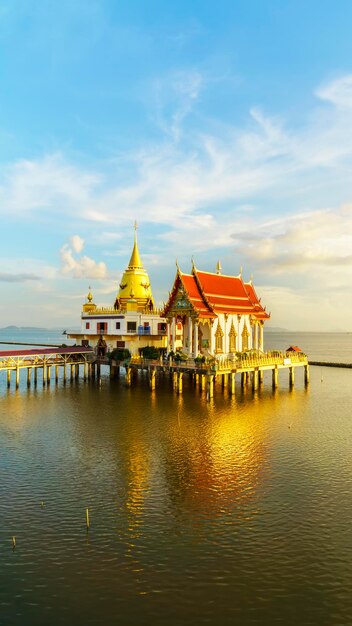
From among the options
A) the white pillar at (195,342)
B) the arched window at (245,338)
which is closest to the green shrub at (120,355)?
the white pillar at (195,342)

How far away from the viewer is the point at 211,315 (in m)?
50.6

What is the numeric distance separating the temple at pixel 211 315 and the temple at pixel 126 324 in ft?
11.2

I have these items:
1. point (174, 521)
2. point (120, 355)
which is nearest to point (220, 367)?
point (120, 355)

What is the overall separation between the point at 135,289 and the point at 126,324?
253 inches

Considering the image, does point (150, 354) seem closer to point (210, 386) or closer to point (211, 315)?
point (211, 315)

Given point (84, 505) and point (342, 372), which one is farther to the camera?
point (342, 372)

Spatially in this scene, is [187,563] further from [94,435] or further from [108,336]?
[108,336]

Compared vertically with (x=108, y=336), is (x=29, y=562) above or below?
below

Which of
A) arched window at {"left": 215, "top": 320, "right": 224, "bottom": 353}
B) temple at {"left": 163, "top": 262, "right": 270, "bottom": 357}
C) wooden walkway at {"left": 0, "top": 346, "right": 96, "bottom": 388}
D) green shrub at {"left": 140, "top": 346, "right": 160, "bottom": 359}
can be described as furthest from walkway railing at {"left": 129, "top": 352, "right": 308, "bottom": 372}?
wooden walkway at {"left": 0, "top": 346, "right": 96, "bottom": 388}

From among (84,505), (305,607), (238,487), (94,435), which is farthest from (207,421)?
(305,607)

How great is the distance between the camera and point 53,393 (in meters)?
47.5

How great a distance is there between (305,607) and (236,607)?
183 centimetres

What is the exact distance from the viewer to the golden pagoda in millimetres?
63719

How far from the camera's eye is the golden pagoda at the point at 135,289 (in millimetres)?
63719
